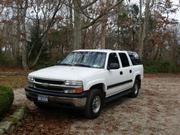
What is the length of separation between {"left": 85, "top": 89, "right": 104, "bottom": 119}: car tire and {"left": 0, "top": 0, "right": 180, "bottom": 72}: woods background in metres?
17.3

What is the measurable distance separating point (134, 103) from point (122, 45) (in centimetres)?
2138

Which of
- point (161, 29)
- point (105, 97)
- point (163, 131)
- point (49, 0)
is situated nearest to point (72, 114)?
point (105, 97)

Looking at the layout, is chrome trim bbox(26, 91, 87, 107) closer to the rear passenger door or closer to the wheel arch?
the wheel arch

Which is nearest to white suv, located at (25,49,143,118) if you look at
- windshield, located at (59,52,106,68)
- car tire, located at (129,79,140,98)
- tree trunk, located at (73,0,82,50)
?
windshield, located at (59,52,106,68)

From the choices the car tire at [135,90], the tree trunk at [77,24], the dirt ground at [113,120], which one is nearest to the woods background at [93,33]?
the tree trunk at [77,24]

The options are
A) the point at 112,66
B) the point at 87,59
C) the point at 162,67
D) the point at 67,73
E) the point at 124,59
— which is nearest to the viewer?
the point at 67,73

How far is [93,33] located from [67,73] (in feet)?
84.4

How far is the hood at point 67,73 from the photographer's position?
8.31m

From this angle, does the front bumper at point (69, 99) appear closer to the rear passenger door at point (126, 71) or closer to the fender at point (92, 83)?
Answer: the fender at point (92, 83)

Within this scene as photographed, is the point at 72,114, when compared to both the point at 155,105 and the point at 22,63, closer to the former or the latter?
the point at 155,105

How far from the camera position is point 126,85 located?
11.2 metres

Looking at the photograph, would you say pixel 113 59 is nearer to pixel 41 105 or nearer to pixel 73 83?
pixel 73 83

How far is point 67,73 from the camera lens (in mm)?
8609

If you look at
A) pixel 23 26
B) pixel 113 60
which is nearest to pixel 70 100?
pixel 113 60
